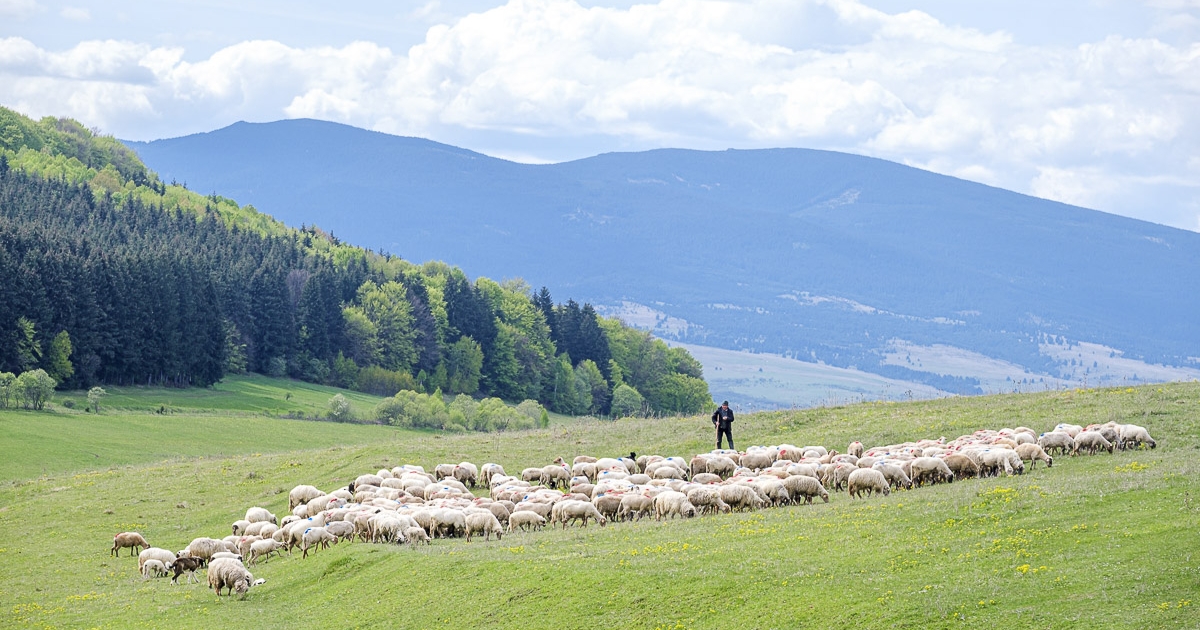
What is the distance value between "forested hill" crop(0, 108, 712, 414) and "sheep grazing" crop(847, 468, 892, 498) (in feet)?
247

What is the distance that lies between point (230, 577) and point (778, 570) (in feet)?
45.8

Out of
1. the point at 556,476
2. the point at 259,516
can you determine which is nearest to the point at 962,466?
the point at 556,476

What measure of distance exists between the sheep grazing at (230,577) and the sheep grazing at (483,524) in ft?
20.5

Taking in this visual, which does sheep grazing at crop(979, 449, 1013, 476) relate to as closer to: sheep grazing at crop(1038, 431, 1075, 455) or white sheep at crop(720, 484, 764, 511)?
sheep grazing at crop(1038, 431, 1075, 455)

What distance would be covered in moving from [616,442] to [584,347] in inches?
3957

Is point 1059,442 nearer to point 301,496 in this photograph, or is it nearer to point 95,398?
point 301,496

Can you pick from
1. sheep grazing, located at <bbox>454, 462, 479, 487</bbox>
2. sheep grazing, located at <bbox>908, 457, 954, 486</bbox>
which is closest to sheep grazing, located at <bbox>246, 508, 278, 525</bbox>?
sheep grazing, located at <bbox>454, 462, 479, 487</bbox>

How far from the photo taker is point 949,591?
22078 mm

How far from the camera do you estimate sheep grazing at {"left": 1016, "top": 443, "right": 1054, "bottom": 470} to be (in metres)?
35.2

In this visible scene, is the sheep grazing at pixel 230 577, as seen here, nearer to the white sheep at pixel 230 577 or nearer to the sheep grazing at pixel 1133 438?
the white sheep at pixel 230 577

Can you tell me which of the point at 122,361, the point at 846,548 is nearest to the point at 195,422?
the point at 122,361

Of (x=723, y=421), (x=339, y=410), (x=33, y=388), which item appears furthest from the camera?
(x=339, y=410)

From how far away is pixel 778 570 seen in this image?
80.9ft

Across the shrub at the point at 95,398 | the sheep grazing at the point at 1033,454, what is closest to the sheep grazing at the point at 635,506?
the sheep grazing at the point at 1033,454
